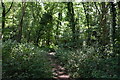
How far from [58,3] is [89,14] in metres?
3.57

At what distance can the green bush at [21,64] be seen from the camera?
4961mm

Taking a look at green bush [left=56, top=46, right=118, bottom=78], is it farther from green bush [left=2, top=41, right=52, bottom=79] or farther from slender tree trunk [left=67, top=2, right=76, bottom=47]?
slender tree trunk [left=67, top=2, right=76, bottom=47]

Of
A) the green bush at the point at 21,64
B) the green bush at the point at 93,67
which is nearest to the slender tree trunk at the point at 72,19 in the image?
the green bush at the point at 93,67

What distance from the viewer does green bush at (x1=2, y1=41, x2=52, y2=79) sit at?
4961 millimetres

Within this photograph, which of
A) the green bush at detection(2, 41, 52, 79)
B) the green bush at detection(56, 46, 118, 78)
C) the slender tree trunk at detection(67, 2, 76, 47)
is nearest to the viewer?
the green bush at detection(2, 41, 52, 79)

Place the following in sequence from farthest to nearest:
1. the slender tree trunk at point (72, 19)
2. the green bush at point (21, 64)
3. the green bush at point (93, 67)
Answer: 1. the slender tree trunk at point (72, 19)
2. the green bush at point (93, 67)
3. the green bush at point (21, 64)

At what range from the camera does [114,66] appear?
17.1 feet

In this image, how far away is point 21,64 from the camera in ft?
16.4

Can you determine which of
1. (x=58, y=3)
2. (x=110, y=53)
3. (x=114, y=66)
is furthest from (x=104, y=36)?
(x=58, y=3)

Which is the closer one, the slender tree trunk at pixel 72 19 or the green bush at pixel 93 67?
the green bush at pixel 93 67

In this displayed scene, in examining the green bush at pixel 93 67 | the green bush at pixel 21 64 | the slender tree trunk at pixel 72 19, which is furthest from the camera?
the slender tree trunk at pixel 72 19

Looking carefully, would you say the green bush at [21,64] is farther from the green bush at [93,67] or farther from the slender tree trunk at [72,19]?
the slender tree trunk at [72,19]

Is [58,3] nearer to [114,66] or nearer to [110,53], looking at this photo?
[110,53]

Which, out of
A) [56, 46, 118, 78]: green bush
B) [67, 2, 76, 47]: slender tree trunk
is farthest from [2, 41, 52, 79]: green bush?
[67, 2, 76, 47]: slender tree trunk
